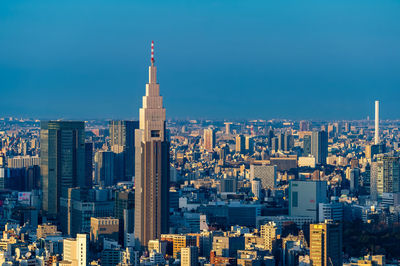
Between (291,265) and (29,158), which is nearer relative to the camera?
(291,265)

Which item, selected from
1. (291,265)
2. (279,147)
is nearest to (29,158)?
(279,147)

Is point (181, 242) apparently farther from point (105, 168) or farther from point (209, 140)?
point (209, 140)

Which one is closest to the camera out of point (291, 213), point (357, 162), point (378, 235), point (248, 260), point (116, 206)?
point (248, 260)

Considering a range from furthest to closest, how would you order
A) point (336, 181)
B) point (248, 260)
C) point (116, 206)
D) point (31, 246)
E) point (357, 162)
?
point (357, 162), point (336, 181), point (116, 206), point (31, 246), point (248, 260)

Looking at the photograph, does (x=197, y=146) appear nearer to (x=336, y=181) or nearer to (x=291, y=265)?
(x=336, y=181)

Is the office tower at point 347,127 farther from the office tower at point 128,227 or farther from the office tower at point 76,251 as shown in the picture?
the office tower at point 76,251

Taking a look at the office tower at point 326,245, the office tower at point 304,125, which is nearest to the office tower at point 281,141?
the office tower at point 304,125
